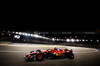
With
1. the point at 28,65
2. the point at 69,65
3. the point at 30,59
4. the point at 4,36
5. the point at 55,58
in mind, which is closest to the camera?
the point at 28,65

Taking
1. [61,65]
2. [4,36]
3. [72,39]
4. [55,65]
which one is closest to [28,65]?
[55,65]

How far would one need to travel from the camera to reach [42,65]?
178 inches

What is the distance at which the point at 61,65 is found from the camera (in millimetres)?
4637

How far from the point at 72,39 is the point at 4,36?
3922 centimetres

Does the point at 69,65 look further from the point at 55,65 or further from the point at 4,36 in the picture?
the point at 4,36

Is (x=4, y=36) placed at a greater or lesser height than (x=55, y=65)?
greater

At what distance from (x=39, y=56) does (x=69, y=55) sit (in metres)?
2.83

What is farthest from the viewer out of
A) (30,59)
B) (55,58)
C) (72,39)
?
(72,39)

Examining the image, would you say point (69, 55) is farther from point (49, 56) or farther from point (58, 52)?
point (49, 56)

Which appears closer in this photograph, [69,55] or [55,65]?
[55,65]

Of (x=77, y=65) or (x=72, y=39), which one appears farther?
(x=72, y=39)

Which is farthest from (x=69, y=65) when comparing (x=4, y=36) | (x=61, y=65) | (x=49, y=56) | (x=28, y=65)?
(x=4, y=36)

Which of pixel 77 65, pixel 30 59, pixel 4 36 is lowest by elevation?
pixel 77 65

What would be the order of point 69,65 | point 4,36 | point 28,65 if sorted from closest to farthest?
point 28,65 → point 69,65 → point 4,36
